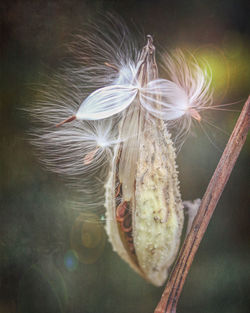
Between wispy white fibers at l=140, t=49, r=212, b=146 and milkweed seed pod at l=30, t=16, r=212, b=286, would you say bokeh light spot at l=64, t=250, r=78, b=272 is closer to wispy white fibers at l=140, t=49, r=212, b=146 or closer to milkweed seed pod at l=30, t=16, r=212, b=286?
milkweed seed pod at l=30, t=16, r=212, b=286

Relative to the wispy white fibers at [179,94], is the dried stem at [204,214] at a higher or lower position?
lower

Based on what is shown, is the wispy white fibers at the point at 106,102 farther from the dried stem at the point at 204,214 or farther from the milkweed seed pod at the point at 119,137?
the dried stem at the point at 204,214

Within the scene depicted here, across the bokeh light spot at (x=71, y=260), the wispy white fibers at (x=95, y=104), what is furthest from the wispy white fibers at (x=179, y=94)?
the bokeh light spot at (x=71, y=260)

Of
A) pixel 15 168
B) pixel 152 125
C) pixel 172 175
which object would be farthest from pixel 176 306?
pixel 15 168

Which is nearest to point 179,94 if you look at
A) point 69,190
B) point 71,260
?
point 69,190

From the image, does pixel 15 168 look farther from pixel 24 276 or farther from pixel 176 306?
pixel 176 306

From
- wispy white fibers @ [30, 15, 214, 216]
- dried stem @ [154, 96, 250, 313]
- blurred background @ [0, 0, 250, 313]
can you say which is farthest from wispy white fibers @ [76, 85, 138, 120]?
dried stem @ [154, 96, 250, 313]
